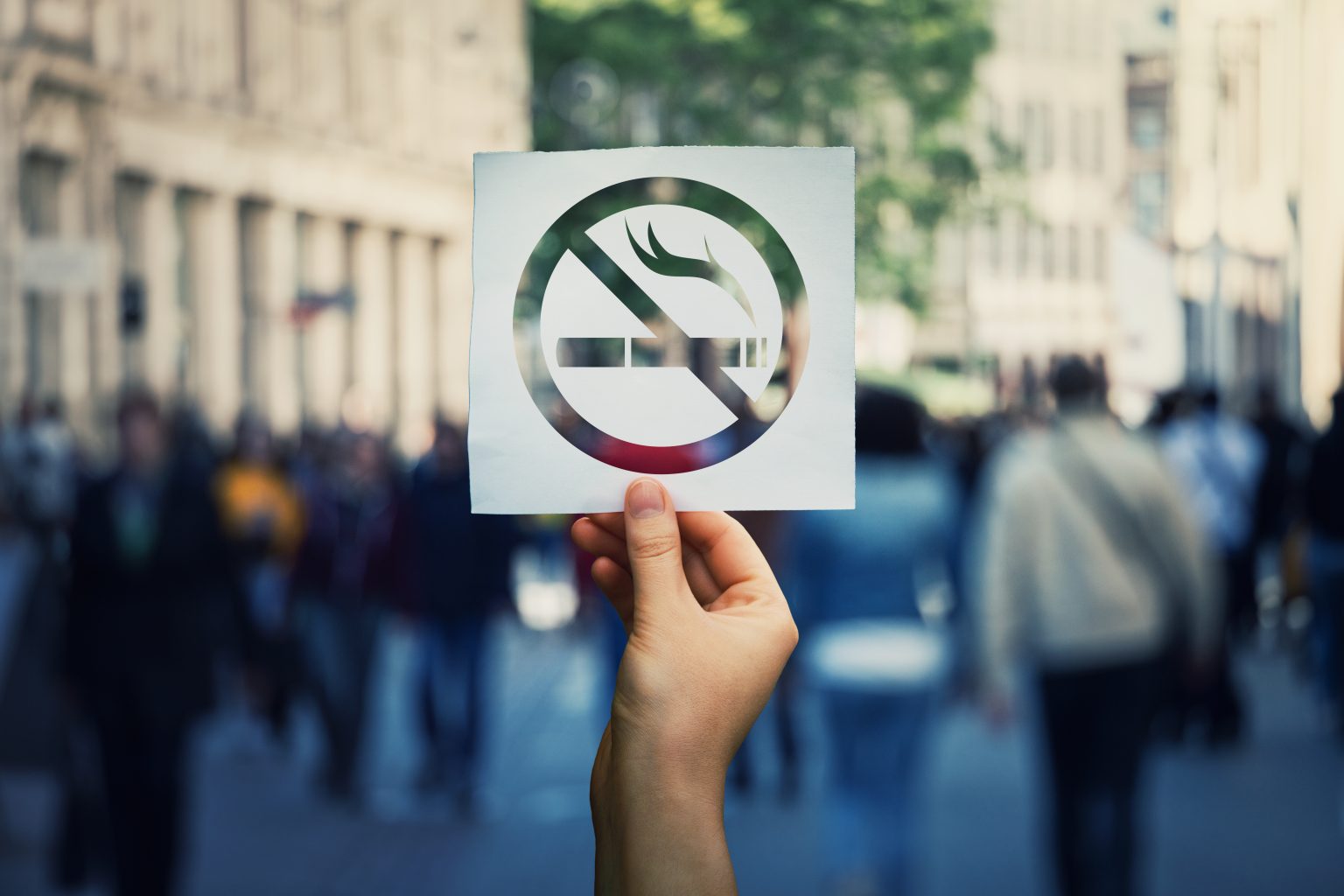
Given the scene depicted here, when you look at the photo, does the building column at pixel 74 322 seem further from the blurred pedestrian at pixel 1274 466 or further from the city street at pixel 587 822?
the blurred pedestrian at pixel 1274 466

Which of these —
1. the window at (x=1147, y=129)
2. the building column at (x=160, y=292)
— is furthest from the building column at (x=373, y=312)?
the window at (x=1147, y=129)

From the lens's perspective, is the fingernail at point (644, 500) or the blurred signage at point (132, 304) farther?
the blurred signage at point (132, 304)

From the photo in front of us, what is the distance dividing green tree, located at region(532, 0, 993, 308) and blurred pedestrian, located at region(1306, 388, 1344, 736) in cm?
1480

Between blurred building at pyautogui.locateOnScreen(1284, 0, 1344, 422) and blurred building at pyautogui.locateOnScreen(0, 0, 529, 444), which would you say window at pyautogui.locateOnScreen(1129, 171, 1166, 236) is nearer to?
blurred building at pyautogui.locateOnScreen(1284, 0, 1344, 422)

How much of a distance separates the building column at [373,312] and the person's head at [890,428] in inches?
870

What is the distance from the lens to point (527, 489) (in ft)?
7.38

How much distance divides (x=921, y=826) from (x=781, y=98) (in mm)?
18549

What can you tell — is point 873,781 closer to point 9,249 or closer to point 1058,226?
point 9,249

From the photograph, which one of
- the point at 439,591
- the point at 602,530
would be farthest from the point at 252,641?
the point at 602,530

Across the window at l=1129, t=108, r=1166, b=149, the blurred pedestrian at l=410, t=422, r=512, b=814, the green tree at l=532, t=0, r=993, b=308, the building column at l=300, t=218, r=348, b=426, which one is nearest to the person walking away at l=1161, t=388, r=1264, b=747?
the blurred pedestrian at l=410, t=422, r=512, b=814

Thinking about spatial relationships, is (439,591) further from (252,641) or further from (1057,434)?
(1057,434)

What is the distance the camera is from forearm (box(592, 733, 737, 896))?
82.4 inches

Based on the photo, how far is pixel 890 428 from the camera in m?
7.57

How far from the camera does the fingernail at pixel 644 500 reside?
2172mm
